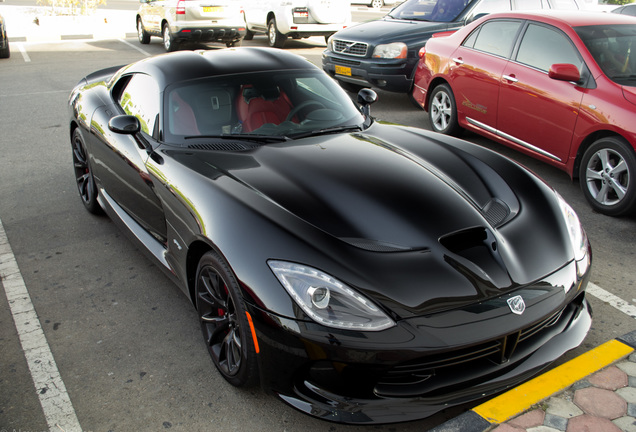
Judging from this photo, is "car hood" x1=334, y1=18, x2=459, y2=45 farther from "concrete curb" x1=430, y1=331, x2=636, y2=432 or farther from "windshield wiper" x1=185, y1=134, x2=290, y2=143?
"concrete curb" x1=430, y1=331, x2=636, y2=432

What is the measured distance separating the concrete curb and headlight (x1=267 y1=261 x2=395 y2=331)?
0.60 meters

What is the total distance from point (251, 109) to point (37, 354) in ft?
6.35

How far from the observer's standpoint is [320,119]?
13.3 ft

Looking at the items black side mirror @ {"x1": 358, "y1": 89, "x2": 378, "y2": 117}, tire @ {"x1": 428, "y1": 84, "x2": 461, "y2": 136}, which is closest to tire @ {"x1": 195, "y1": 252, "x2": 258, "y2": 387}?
black side mirror @ {"x1": 358, "y1": 89, "x2": 378, "y2": 117}

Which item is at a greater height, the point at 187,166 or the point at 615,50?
the point at 615,50

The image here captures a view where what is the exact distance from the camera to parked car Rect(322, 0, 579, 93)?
8.73m

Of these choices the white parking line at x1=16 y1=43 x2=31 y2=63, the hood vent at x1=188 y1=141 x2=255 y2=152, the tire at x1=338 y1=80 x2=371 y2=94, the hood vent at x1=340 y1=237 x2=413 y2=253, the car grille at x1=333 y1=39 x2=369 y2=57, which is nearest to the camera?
the hood vent at x1=340 y1=237 x2=413 y2=253

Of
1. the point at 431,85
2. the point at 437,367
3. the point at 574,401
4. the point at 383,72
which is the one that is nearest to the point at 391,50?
the point at 383,72

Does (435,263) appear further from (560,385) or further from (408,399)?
(560,385)

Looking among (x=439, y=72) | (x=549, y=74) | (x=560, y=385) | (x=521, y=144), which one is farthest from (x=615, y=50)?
(x=560, y=385)

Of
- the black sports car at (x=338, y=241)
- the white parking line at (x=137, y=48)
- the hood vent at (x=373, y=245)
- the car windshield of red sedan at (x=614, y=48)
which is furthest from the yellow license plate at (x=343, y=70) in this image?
the hood vent at (x=373, y=245)

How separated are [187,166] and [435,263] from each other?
5.10ft

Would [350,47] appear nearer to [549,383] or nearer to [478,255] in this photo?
[478,255]

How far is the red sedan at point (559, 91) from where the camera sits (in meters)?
4.97
